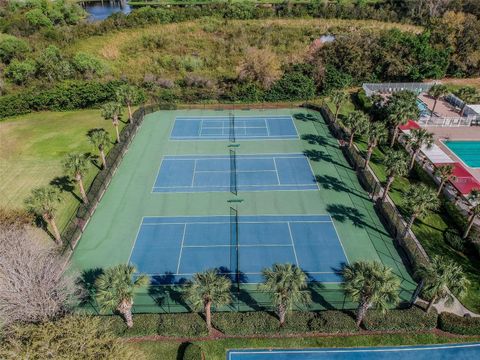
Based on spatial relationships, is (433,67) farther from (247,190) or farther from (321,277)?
(321,277)

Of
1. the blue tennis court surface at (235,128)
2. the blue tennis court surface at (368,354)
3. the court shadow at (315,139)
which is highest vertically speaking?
the court shadow at (315,139)

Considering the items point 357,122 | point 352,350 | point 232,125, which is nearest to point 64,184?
point 232,125

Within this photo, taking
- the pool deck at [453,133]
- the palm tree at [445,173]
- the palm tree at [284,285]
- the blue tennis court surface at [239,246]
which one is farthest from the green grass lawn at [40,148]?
the pool deck at [453,133]

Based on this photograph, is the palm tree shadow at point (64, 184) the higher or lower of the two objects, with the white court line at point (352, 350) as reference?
higher

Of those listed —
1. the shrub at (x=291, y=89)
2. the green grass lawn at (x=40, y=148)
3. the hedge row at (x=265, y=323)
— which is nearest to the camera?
the hedge row at (x=265, y=323)

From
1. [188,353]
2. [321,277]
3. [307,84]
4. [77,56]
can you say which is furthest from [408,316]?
[77,56]

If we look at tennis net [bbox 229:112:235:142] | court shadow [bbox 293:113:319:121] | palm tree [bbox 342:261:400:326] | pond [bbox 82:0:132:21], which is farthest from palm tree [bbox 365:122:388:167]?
pond [bbox 82:0:132:21]

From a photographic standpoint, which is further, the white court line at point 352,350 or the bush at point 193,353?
the white court line at point 352,350

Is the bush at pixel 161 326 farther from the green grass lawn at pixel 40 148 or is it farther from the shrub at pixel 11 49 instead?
the shrub at pixel 11 49
